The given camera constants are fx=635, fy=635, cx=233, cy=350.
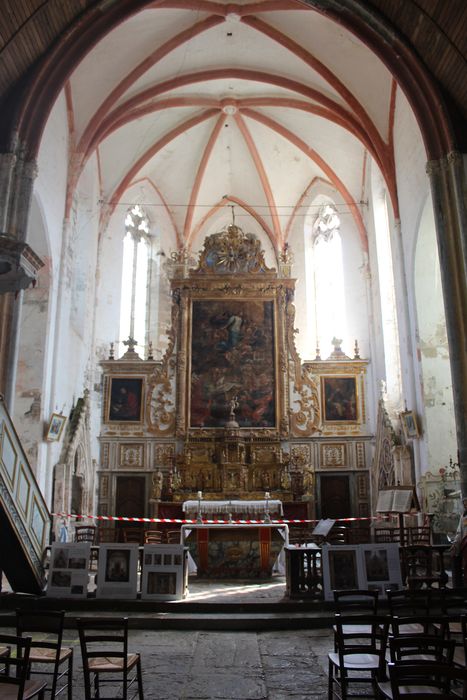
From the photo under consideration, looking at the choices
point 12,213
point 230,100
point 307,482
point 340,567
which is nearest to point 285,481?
point 307,482

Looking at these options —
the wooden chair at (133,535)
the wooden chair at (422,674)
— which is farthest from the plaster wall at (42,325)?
the wooden chair at (422,674)

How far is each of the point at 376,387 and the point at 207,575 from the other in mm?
7965

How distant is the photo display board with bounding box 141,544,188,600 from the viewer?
915cm

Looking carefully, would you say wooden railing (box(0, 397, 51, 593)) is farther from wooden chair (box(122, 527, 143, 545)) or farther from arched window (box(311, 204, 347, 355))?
arched window (box(311, 204, 347, 355))

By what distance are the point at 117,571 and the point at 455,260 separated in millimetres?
7660

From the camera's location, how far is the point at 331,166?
1973 centimetres

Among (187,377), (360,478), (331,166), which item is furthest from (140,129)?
(360,478)

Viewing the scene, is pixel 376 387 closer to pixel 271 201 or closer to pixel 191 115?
pixel 271 201

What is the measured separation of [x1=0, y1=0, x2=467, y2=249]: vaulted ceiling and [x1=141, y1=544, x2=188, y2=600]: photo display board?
30.0 ft

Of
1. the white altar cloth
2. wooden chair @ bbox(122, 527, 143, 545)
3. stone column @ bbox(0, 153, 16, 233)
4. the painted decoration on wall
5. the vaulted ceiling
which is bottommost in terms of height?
wooden chair @ bbox(122, 527, 143, 545)

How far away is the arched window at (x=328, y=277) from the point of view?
20484mm

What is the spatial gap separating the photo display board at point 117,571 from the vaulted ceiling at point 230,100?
891 centimetres

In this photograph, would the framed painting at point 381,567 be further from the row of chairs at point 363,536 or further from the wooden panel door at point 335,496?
the wooden panel door at point 335,496

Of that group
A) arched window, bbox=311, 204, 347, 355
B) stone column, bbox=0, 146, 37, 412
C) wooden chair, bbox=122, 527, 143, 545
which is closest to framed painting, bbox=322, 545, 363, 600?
stone column, bbox=0, 146, 37, 412
